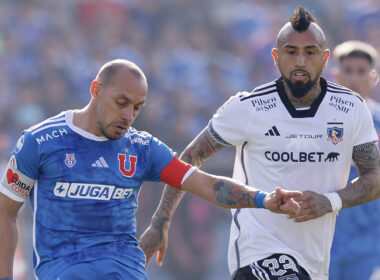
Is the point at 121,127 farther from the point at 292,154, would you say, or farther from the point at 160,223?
the point at 292,154

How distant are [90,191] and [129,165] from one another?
1.11 ft

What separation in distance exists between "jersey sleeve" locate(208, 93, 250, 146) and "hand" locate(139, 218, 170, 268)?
0.78m

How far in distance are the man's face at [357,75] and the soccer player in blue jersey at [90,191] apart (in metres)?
2.61

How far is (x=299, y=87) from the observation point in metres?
6.15

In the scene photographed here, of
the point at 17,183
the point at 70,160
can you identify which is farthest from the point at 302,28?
the point at 17,183

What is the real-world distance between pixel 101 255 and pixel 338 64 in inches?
149

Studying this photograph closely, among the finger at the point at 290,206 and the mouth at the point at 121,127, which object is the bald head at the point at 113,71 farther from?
the finger at the point at 290,206

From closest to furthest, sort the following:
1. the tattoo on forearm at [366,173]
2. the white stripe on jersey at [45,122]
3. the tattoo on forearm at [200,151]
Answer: the white stripe on jersey at [45,122], the tattoo on forearm at [366,173], the tattoo on forearm at [200,151]

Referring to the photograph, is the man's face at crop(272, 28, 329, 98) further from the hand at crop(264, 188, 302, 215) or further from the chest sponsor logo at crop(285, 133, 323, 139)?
the hand at crop(264, 188, 302, 215)

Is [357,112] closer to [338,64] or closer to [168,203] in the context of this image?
[168,203]

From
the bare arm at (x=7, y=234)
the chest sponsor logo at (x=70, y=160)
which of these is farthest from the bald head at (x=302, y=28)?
the bare arm at (x=7, y=234)

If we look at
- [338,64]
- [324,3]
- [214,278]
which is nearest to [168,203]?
[338,64]

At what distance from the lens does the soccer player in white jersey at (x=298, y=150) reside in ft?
20.0

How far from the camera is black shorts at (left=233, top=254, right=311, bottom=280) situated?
19.5 feet
